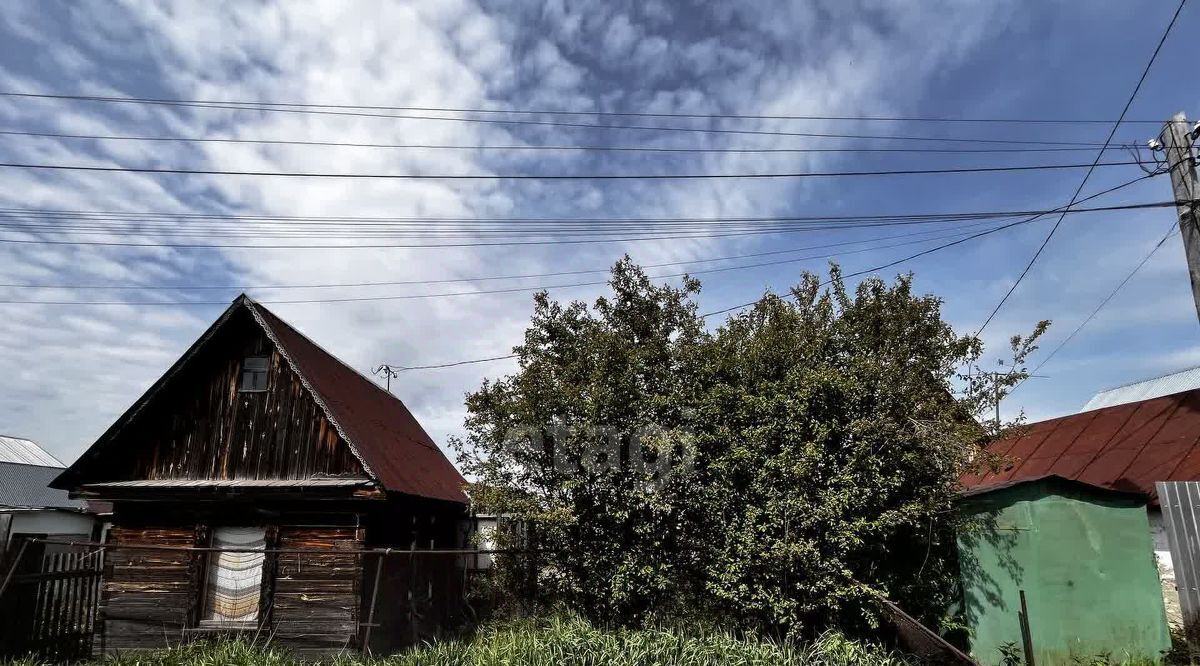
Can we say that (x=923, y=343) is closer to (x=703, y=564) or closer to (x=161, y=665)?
(x=703, y=564)

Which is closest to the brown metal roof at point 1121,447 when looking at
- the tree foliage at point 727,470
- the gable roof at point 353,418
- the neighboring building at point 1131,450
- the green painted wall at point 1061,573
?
the neighboring building at point 1131,450

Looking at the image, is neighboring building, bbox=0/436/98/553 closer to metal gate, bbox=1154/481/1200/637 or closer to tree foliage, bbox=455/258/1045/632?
tree foliage, bbox=455/258/1045/632

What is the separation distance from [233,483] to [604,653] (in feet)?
25.1

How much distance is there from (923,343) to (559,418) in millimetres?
6749

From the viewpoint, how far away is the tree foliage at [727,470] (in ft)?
30.6

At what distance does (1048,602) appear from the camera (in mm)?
9688

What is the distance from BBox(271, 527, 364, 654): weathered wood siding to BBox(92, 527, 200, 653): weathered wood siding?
66.1 inches

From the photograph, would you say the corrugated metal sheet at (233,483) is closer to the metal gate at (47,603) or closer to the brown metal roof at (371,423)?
the brown metal roof at (371,423)

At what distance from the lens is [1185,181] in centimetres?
998

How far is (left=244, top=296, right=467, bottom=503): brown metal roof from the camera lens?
1248cm

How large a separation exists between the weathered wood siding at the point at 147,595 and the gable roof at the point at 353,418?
191 centimetres

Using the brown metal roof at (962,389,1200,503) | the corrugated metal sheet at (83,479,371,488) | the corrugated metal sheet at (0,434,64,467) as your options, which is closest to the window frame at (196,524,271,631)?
the corrugated metal sheet at (83,479,371,488)

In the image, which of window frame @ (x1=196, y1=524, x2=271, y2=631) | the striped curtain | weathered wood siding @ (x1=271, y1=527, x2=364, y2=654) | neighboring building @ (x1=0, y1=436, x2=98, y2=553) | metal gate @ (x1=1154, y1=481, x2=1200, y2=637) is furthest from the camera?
neighboring building @ (x1=0, y1=436, x2=98, y2=553)

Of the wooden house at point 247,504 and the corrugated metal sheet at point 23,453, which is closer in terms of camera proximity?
the wooden house at point 247,504
